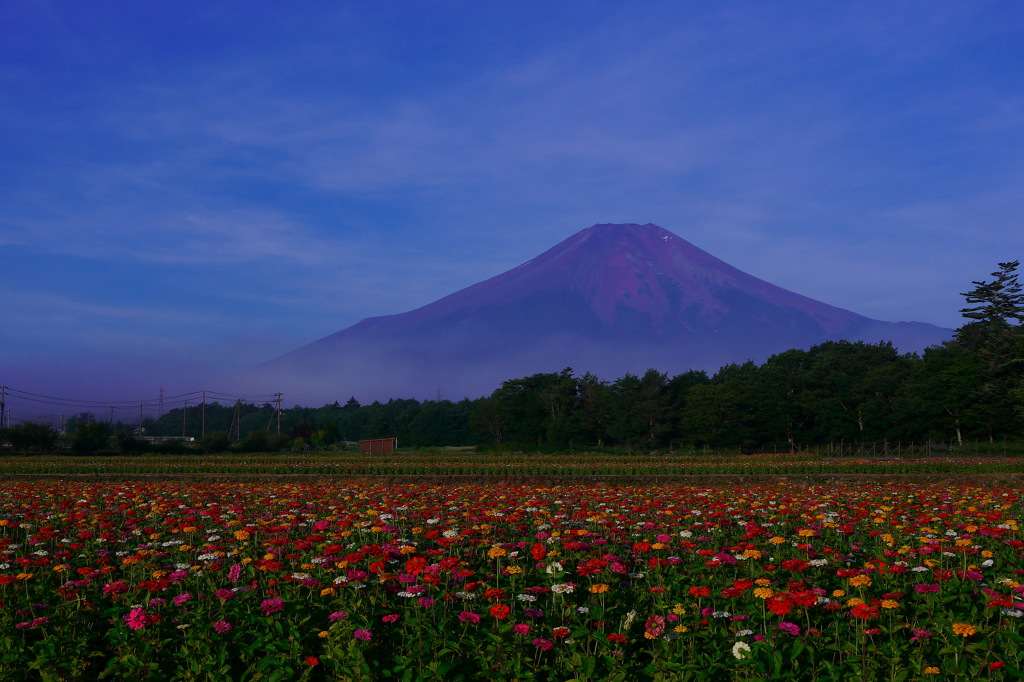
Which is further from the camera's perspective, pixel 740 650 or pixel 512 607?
pixel 512 607

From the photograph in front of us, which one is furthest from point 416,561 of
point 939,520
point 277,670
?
point 939,520

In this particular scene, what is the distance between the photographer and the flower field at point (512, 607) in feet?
18.4

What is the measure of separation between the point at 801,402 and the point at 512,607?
79297 millimetres

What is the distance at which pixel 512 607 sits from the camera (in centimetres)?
661

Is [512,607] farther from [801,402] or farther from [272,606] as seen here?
[801,402]

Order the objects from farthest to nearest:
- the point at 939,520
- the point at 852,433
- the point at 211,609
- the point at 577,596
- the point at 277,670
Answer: the point at 852,433, the point at 939,520, the point at 577,596, the point at 211,609, the point at 277,670

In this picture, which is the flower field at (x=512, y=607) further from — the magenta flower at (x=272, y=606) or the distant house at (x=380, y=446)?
the distant house at (x=380, y=446)

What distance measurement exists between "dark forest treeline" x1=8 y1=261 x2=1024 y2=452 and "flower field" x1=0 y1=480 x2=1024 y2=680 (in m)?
59.9

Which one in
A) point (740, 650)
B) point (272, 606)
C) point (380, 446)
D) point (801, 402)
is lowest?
point (380, 446)

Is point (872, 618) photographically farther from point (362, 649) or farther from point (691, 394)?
point (691, 394)

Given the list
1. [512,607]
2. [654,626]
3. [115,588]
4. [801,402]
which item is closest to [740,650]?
[654,626]

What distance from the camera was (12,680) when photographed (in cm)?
559

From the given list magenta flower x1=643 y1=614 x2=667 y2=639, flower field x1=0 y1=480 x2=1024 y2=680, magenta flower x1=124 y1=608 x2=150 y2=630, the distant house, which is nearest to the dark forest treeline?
the distant house

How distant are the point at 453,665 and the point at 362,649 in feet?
2.37
